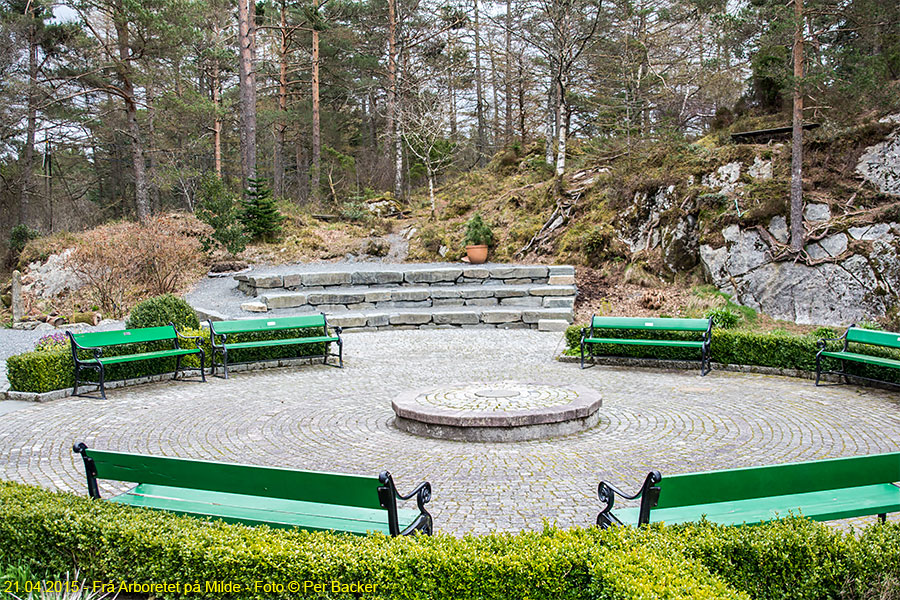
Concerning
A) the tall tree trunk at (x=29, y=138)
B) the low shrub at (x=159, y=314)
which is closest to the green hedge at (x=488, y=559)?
the low shrub at (x=159, y=314)

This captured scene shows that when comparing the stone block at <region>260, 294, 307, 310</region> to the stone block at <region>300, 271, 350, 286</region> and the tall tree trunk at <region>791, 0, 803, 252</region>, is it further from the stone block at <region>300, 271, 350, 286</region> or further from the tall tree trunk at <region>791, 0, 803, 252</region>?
the tall tree trunk at <region>791, 0, 803, 252</region>

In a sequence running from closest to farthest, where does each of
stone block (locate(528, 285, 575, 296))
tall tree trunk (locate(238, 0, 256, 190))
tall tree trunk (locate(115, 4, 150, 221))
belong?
stone block (locate(528, 285, 575, 296)) < tall tree trunk (locate(115, 4, 150, 221)) < tall tree trunk (locate(238, 0, 256, 190))

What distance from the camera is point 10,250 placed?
22250mm

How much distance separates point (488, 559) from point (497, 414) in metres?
3.38

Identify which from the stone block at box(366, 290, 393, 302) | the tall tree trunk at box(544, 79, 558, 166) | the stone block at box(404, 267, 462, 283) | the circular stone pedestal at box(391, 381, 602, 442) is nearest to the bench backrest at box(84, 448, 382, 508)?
the circular stone pedestal at box(391, 381, 602, 442)

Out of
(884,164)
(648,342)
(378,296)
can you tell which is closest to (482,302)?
(378,296)

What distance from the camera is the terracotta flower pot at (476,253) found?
17.4m

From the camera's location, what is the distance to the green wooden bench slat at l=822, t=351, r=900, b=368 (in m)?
7.27

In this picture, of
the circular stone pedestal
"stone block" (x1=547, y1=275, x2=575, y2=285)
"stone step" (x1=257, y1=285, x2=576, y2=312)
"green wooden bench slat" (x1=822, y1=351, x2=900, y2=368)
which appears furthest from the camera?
"stone block" (x1=547, y1=275, x2=575, y2=285)

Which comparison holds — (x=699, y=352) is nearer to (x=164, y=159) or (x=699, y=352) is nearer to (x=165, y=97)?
(x=165, y=97)

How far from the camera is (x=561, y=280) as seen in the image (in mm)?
15031

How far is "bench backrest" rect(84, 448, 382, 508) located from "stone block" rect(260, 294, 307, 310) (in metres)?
10.2

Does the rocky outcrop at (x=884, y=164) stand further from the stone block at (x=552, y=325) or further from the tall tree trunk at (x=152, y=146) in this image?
the tall tree trunk at (x=152, y=146)

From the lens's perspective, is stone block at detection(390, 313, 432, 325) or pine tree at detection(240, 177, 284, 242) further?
pine tree at detection(240, 177, 284, 242)
